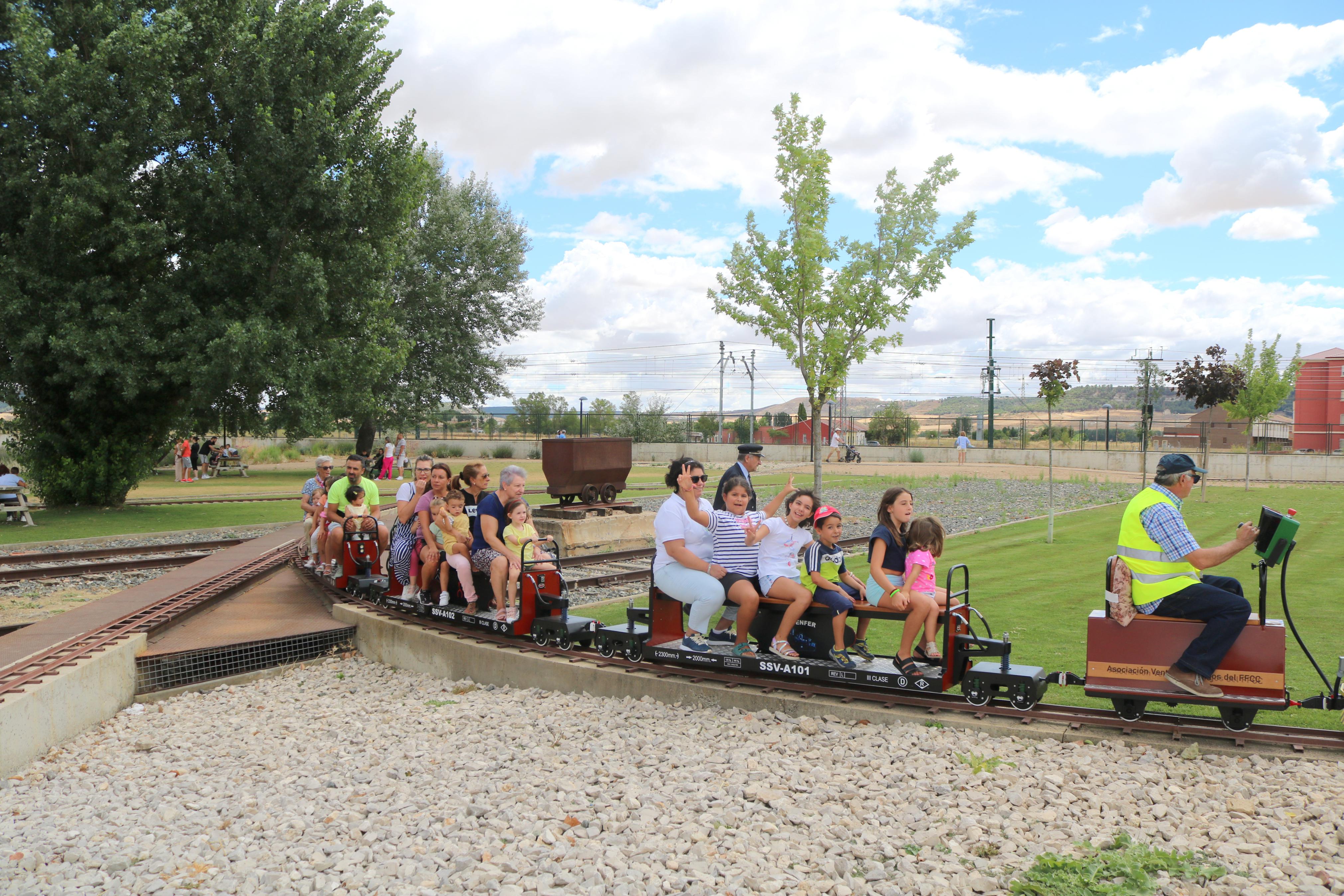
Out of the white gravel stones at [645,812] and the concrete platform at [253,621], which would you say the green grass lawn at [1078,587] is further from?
the concrete platform at [253,621]

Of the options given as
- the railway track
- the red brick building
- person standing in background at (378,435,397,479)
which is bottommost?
the railway track

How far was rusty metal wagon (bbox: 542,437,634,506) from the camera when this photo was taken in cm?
1748

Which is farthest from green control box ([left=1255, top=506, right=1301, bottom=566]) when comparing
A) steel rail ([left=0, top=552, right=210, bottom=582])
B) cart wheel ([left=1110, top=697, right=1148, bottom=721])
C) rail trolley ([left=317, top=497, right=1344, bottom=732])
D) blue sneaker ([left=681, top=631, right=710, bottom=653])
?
steel rail ([left=0, top=552, right=210, bottom=582])

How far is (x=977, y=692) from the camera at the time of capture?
20.2 feet

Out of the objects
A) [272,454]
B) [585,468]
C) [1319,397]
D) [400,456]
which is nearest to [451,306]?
[400,456]

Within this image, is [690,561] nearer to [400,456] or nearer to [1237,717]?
[1237,717]

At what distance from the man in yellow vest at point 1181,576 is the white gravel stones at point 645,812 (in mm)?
594

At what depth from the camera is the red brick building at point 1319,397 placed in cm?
5109

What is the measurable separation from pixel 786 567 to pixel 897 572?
848 millimetres

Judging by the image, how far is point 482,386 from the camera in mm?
41469

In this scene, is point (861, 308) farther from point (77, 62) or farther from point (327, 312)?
point (77, 62)

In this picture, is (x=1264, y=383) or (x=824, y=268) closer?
(x=824, y=268)

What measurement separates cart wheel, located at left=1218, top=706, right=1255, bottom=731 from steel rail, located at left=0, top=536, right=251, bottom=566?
49.9ft

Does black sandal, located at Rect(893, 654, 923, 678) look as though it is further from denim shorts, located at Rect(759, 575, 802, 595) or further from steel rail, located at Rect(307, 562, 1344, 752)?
denim shorts, located at Rect(759, 575, 802, 595)
